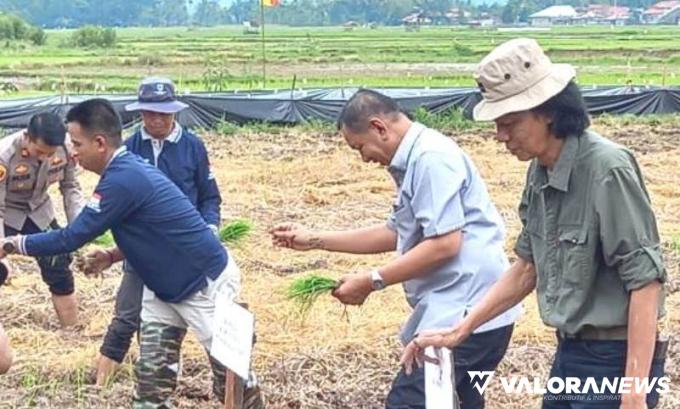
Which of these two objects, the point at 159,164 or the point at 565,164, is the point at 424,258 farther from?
the point at 159,164

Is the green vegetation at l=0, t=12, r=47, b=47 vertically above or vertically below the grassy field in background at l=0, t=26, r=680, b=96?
below

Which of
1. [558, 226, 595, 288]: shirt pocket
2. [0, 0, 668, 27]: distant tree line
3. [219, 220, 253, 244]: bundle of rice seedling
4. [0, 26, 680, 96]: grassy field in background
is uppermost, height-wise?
[558, 226, 595, 288]: shirt pocket

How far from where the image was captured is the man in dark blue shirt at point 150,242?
4297mm

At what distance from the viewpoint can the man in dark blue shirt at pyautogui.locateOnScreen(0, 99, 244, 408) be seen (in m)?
4.30

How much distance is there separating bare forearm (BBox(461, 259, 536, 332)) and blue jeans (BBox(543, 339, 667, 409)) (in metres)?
0.26

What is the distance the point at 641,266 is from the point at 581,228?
18cm

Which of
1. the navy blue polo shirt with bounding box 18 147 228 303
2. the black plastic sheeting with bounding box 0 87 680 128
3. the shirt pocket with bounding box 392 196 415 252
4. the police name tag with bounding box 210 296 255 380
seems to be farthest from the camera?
the black plastic sheeting with bounding box 0 87 680 128

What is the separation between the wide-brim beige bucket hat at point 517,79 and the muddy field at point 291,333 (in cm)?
245

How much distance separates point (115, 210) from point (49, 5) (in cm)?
12637

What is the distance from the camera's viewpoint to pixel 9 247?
14.8 ft

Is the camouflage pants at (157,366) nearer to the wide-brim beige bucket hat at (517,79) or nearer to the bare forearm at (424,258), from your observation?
the bare forearm at (424,258)

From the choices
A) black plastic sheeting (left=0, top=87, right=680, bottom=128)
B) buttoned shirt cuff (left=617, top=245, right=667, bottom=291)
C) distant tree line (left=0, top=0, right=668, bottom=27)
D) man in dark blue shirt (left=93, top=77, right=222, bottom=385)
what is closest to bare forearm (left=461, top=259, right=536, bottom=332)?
buttoned shirt cuff (left=617, top=245, right=667, bottom=291)

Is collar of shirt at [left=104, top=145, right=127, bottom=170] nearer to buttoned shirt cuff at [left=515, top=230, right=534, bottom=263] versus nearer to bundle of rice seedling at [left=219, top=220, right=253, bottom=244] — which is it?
bundle of rice seedling at [left=219, top=220, right=253, bottom=244]

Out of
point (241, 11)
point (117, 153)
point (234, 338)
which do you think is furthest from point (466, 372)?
point (241, 11)
